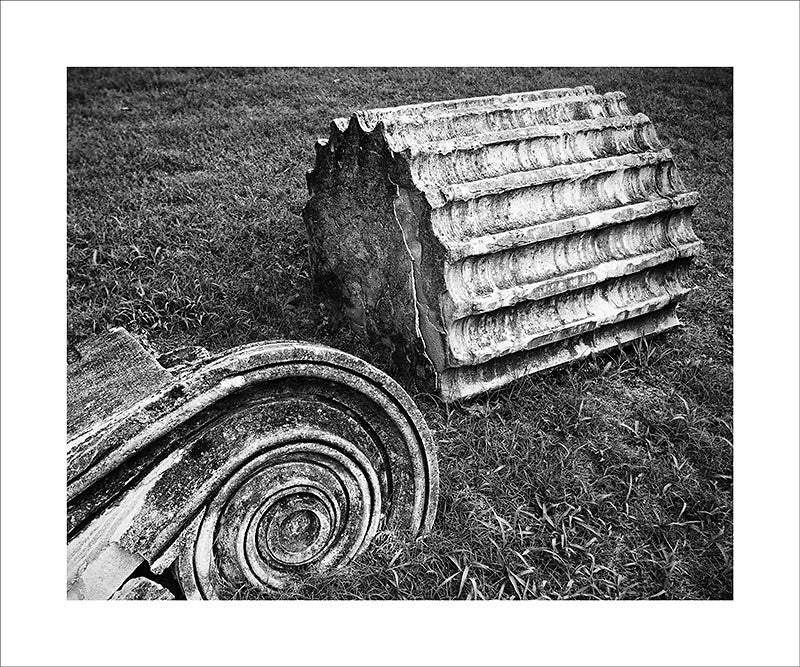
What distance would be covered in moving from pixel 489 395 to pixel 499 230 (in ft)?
2.59

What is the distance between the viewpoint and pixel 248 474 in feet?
7.95

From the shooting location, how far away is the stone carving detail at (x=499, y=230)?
3.34 metres

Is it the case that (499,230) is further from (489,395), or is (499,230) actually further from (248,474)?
(248,474)

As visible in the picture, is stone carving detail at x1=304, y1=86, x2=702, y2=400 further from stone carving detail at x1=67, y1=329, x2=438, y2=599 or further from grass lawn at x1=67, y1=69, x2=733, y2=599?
stone carving detail at x1=67, y1=329, x2=438, y2=599

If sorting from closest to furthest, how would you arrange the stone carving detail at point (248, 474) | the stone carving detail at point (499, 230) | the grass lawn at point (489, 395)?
the stone carving detail at point (248, 474), the grass lawn at point (489, 395), the stone carving detail at point (499, 230)

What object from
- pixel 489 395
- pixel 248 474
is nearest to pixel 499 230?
pixel 489 395

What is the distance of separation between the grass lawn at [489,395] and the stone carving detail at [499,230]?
9.5 inches

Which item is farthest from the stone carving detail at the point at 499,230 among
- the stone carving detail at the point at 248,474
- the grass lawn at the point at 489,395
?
the stone carving detail at the point at 248,474

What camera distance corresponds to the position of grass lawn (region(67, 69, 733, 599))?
289 centimetres

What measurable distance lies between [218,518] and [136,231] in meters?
3.05

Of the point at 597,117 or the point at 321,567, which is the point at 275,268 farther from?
the point at 321,567

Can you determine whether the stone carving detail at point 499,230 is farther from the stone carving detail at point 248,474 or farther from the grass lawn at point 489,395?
the stone carving detail at point 248,474

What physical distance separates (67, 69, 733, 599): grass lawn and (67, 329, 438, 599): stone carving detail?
196 millimetres

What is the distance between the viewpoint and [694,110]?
187 inches
